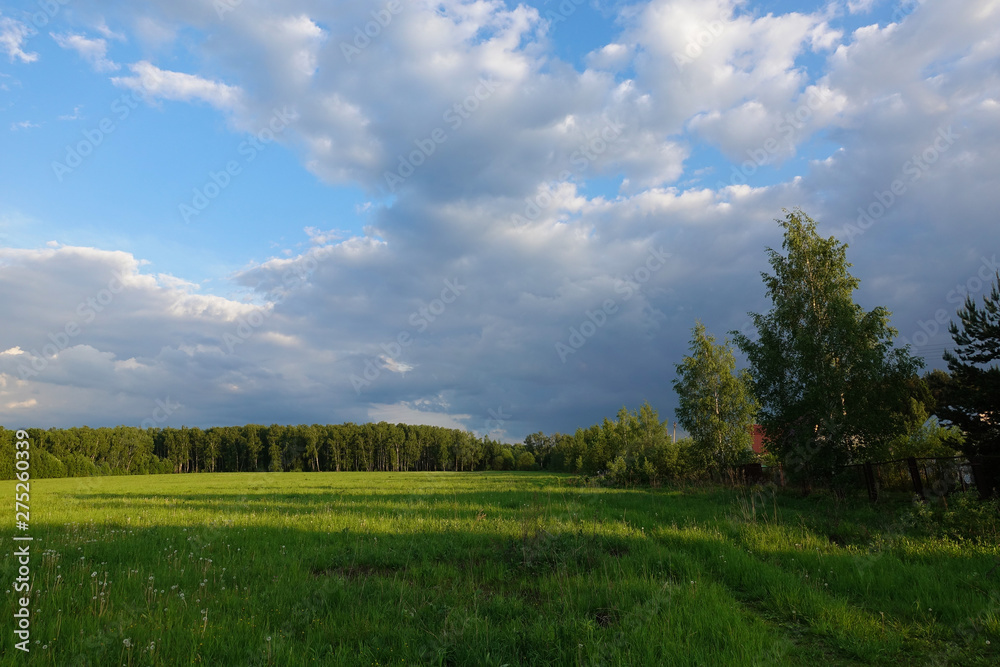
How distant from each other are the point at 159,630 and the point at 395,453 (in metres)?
147

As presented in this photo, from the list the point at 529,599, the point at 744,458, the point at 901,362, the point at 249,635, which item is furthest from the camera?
the point at 744,458

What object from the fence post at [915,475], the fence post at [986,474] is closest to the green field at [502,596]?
the fence post at [986,474]

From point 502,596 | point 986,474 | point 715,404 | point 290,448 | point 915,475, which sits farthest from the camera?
point 290,448

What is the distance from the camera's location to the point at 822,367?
19.4 m

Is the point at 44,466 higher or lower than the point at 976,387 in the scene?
lower

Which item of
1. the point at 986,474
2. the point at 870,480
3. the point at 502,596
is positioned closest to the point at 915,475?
the point at 986,474

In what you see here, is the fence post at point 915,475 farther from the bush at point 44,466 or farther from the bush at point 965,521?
the bush at point 44,466

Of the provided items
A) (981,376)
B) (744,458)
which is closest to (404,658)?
(981,376)

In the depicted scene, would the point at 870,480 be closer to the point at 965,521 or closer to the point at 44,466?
the point at 965,521

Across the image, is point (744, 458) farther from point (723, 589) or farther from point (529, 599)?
point (529, 599)

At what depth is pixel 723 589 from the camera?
693 centimetres

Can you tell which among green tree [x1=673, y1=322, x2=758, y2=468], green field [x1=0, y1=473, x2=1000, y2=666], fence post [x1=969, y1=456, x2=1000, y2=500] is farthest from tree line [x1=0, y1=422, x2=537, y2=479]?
green field [x1=0, y1=473, x2=1000, y2=666]

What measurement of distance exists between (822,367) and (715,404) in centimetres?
1293

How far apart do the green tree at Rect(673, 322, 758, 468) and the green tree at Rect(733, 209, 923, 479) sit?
10.1 meters
